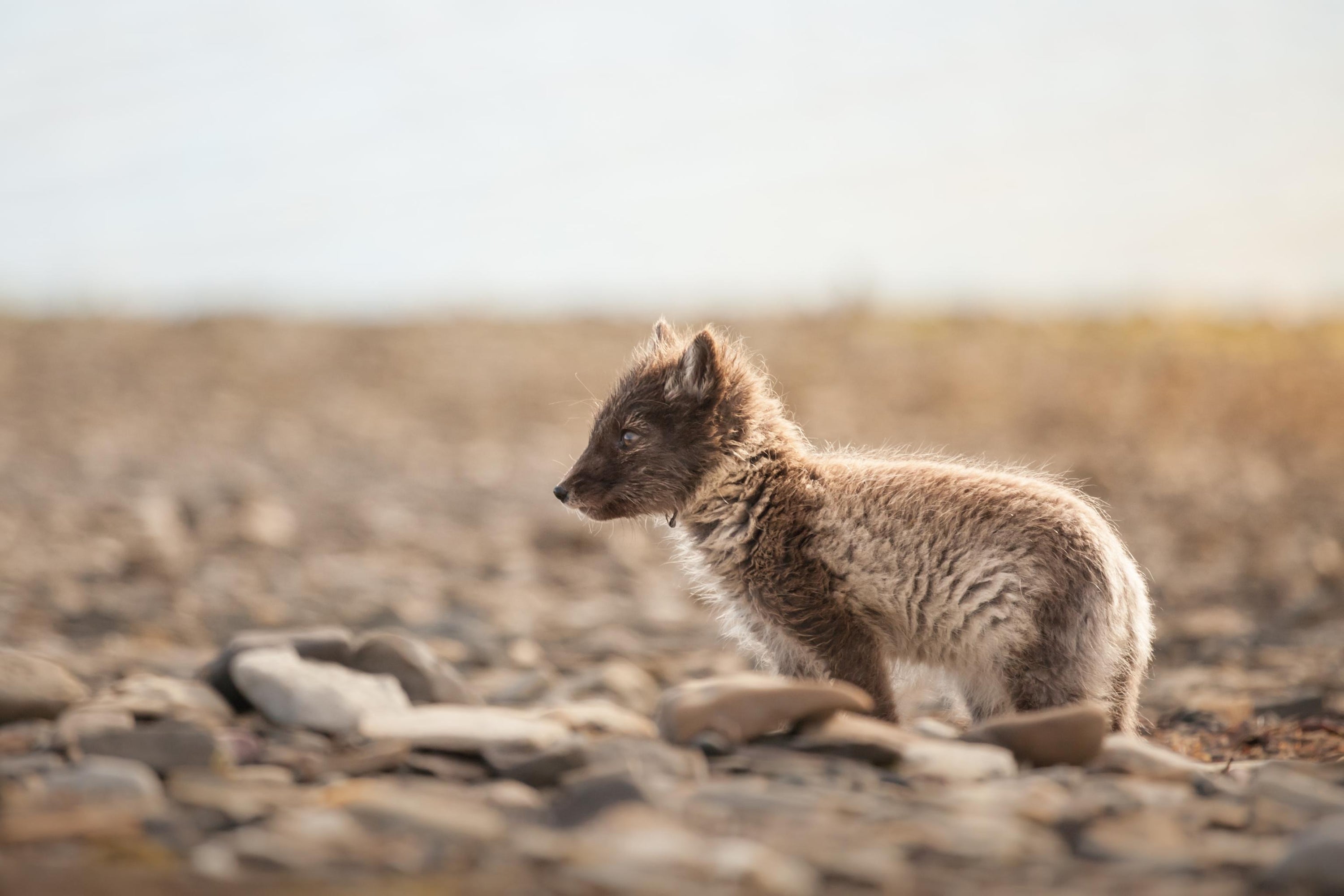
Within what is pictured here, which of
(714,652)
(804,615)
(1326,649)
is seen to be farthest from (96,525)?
(1326,649)

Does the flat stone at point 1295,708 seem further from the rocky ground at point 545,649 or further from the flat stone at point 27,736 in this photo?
the flat stone at point 27,736

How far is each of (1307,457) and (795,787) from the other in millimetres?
16252

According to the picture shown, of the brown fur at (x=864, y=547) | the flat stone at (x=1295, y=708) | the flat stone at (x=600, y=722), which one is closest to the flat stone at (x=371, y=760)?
the flat stone at (x=600, y=722)

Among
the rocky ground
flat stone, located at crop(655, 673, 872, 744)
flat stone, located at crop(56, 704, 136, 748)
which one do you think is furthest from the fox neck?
flat stone, located at crop(56, 704, 136, 748)

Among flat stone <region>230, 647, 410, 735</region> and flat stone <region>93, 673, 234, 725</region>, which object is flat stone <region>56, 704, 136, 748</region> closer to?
flat stone <region>93, 673, 234, 725</region>

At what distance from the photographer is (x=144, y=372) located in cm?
2242

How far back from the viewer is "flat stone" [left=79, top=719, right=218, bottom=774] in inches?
171

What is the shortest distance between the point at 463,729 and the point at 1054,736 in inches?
93.5

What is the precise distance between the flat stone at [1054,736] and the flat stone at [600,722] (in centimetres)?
147

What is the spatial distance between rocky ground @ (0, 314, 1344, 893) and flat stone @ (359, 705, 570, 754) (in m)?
0.02

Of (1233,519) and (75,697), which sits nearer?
(75,697)

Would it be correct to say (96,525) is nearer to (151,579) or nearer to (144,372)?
(151,579)

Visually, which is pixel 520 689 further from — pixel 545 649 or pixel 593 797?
pixel 593 797

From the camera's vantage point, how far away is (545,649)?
30.5ft
